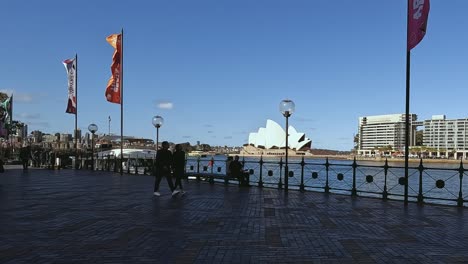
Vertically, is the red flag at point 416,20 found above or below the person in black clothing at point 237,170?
above

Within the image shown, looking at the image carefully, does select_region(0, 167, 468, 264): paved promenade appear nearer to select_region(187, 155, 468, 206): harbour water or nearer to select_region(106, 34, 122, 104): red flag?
select_region(187, 155, 468, 206): harbour water

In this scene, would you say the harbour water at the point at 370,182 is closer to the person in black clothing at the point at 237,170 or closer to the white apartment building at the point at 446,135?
the person in black clothing at the point at 237,170

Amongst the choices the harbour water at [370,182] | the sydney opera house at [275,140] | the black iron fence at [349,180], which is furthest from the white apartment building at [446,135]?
the black iron fence at [349,180]

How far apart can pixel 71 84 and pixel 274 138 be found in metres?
117

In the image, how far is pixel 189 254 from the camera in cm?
709

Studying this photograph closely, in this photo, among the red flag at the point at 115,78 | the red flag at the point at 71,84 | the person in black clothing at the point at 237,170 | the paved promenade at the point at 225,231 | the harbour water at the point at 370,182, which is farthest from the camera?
the red flag at the point at 71,84

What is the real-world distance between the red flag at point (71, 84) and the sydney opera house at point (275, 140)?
364 ft

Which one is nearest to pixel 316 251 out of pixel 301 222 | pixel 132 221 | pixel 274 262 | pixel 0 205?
pixel 274 262

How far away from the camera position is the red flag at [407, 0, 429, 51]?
13.4 metres

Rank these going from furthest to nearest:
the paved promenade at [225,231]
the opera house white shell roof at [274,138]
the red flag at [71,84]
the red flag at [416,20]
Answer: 1. the opera house white shell roof at [274,138]
2. the red flag at [71,84]
3. the red flag at [416,20]
4. the paved promenade at [225,231]

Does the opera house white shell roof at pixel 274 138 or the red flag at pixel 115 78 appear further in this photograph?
the opera house white shell roof at pixel 274 138

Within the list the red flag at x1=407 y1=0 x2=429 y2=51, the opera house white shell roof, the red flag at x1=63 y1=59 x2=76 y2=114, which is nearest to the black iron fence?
the red flag at x1=407 y1=0 x2=429 y2=51

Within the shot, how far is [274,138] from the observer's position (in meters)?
150

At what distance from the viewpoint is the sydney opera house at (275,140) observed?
484ft
